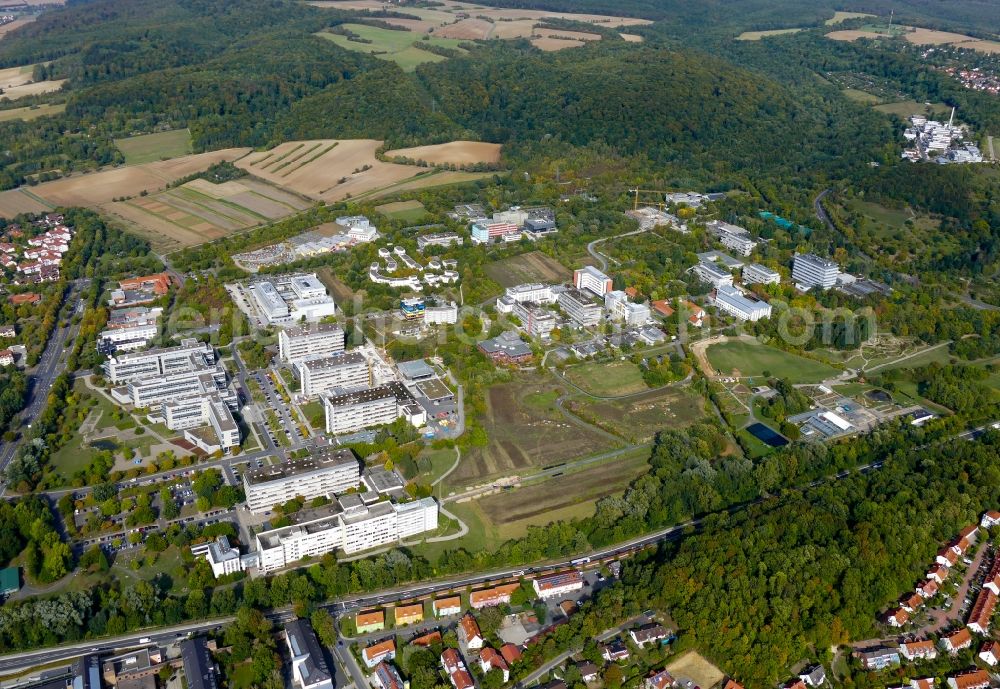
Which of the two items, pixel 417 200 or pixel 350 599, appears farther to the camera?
pixel 417 200

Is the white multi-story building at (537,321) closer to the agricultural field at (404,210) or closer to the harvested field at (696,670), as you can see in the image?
the agricultural field at (404,210)

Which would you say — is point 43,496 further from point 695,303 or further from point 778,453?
point 695,303

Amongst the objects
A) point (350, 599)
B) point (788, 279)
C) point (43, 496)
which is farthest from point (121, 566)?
point (788, 279)

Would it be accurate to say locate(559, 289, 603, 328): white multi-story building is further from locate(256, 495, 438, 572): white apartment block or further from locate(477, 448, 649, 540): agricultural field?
locate(256, 495, 438, 572): white apartment block

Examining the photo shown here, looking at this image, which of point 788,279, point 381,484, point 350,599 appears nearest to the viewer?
point 350,599

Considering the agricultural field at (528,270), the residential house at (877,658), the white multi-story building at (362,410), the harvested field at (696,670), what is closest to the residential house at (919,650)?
the residential house at (877,658)

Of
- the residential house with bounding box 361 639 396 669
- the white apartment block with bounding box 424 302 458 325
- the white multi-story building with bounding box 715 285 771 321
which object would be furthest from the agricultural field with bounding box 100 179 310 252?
the residential house with bounding box 361 639 396 669
